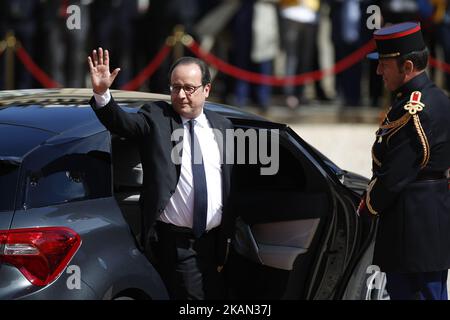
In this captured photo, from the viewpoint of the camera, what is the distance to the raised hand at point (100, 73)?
179 inches

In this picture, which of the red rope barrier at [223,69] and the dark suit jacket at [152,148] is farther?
the red rope barrier at [223,69]

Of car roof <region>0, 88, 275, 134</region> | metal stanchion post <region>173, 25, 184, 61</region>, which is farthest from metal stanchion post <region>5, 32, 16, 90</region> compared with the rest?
car roof <region>0, 88, 275, 134</region>

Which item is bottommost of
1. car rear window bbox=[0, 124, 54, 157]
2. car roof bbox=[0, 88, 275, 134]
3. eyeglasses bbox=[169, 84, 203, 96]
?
car rear window bbox=[0, 124, 54, 157]

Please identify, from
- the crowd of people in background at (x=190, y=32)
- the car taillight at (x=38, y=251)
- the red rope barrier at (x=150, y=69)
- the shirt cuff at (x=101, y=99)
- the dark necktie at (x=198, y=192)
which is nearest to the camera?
the car taillight at (x=38, y=251)

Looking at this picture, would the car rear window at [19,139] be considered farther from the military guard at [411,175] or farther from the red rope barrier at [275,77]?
the red rope barrier at [275,77]

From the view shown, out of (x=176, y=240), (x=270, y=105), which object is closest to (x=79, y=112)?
(x=176, y=240)

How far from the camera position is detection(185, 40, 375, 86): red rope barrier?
45.9 ft

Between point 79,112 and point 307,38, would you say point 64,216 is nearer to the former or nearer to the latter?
Result: point 79,112

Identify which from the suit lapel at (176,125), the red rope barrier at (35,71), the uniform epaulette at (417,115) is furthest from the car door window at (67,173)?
the red rope barrier at (35,71)

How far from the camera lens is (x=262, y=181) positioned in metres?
5.72

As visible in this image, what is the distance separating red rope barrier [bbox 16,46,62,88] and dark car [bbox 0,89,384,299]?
28.4 feet

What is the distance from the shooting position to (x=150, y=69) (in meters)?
14.2

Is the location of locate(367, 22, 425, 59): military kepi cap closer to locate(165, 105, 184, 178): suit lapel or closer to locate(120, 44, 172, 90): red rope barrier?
locate(165, 105, 184, 178): suit lapel
